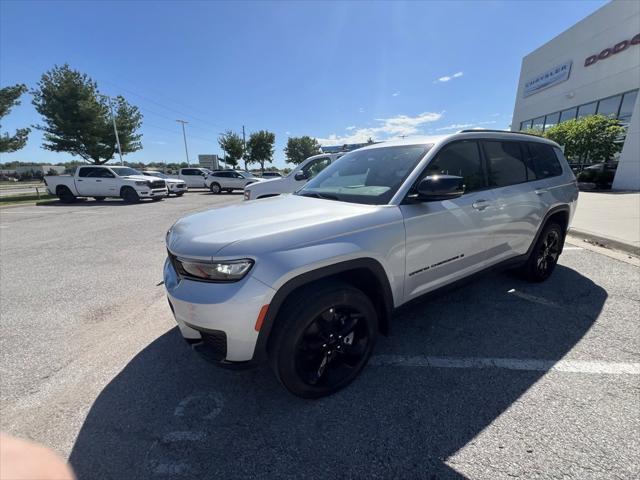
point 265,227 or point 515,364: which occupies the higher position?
point 265,227

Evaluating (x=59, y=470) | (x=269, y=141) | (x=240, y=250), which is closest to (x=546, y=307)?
(x=240, y=250)

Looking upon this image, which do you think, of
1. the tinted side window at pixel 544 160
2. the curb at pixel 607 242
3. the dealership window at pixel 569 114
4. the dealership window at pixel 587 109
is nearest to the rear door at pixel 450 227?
the tinted side window at pixel 544 160

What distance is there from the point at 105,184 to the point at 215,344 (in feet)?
53.9

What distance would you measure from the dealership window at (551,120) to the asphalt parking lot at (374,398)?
23.1 metres

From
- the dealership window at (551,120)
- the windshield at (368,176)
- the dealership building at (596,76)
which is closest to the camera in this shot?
the windshield at (368,176)

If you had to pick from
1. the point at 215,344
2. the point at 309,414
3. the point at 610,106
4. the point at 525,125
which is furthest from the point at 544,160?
the point at 525,125

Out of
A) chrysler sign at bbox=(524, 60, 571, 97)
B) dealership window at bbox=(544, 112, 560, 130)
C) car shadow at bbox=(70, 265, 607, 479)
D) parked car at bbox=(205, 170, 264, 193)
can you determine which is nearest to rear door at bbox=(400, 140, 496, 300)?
car shadow at bbox=(70, 265, 607, 479)

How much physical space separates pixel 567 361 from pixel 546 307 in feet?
3.24

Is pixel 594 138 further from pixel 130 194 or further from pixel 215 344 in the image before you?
pixel 130 194

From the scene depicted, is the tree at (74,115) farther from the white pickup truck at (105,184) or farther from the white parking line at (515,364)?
the white parking line at (515,364)

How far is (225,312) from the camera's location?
1684mm

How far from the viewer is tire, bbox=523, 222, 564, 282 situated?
11.8 feet

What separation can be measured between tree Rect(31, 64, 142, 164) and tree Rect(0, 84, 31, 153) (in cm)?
253

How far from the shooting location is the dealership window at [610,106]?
16016 millimetres
